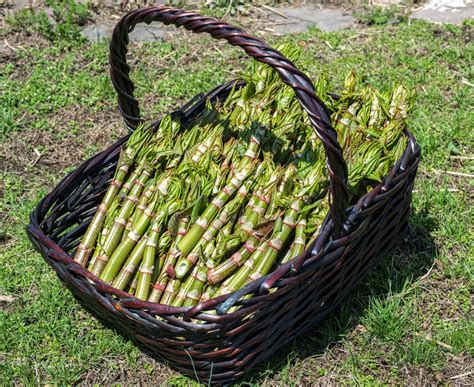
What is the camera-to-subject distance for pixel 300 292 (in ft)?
7.91

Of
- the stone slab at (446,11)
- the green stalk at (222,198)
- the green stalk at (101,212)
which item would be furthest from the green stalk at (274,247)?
the stone slab at (446,11)

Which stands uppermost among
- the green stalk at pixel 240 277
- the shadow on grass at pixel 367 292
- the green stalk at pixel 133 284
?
the green stalk at pixel 240 277

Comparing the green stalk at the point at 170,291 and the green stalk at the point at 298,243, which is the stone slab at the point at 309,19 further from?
the green stalk at the point at 170,291

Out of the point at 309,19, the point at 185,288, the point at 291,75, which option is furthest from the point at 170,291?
the point at 309,19

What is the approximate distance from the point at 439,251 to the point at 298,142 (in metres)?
0.91

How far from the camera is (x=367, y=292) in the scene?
298 cm

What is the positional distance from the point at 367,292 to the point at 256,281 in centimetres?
89

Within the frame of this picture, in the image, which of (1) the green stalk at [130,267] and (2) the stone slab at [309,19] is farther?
(2) the stone slab at [309,19]

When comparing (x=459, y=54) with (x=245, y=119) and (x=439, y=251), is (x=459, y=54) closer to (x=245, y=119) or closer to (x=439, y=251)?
(x=439, y=251)

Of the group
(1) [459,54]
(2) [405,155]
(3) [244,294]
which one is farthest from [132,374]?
(1) [459,54]

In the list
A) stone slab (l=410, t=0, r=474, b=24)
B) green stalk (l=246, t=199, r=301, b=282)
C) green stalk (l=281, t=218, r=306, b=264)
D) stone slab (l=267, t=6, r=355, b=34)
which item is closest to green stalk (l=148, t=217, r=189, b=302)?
green stalk (l=246, t=199, r=301, b=282)

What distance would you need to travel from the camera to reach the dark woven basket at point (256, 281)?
222cm

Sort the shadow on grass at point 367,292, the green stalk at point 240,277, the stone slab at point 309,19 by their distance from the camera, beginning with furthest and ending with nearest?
the stone slab at point 309,19
the shadow on grass at point 367,292
the green stalk at point 240,277

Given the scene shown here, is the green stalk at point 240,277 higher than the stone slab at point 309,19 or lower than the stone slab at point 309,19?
higher
